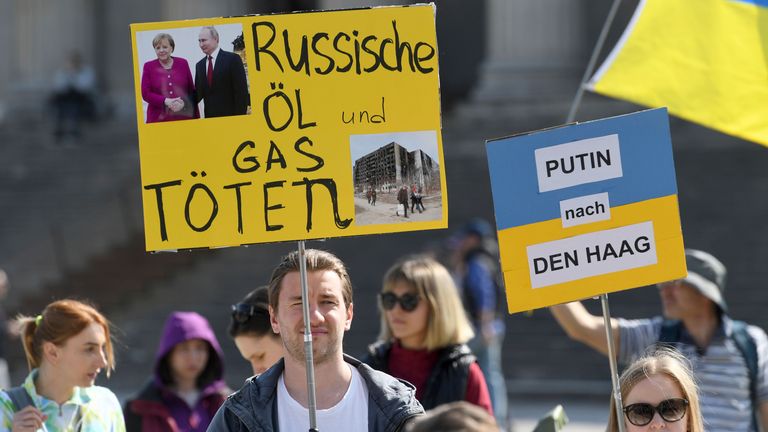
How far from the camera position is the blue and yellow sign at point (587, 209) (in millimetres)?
4488

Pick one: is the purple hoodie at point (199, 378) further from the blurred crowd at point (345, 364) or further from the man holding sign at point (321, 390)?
the man holding sign at point (321, 390)

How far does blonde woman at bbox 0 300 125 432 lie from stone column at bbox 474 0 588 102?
16273 millimetres

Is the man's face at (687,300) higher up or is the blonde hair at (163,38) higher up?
the blonde hair at (163,38)

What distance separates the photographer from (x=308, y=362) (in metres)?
3.84

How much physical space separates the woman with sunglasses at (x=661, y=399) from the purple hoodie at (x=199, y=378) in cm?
221

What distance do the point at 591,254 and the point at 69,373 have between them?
6.26ft

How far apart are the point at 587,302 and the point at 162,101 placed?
10053 mm

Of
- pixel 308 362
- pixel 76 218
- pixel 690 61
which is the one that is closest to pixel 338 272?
pixel 308 362

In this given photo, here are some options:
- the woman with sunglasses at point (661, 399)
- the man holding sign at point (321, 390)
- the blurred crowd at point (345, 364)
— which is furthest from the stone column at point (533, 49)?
the man holding sign at point (321, 390)

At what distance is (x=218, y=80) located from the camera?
4426 millimetres

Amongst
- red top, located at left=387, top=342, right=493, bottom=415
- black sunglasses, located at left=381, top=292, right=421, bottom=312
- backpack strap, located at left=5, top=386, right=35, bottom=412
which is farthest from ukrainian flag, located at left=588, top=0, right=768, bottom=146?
backpack strap, located at left=5, top=386, right=35, bottom=412

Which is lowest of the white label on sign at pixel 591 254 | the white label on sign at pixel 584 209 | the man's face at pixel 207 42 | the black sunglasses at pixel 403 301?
the black sunglasses at pixel 403 301

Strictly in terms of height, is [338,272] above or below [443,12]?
below

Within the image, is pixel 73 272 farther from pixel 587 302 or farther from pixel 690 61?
pixel 690 61
